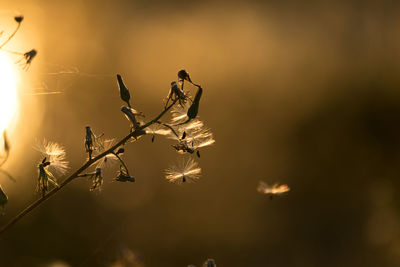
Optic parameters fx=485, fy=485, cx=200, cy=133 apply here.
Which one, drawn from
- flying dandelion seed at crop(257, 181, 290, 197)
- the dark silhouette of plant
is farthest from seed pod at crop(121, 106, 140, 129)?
flying dandelion seed at crop(257, 181, 290, 197)

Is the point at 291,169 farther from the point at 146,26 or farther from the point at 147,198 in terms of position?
the point at 146,26

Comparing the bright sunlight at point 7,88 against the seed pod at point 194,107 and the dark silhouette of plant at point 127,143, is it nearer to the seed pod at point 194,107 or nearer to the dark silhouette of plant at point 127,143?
the dark silhouette of plant at point 127,143

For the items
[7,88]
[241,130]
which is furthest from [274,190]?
[241,130]

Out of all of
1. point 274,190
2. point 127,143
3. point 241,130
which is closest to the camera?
point 127,143

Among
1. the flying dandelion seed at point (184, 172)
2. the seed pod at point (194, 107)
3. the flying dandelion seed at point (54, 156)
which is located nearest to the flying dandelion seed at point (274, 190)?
the flying dandelion seed at point (184, 172)

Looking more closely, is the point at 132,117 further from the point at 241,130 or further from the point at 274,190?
the point at 241,130

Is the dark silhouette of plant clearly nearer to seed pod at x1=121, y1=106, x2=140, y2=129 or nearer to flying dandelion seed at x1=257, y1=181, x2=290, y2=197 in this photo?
seed pod at x1=121, y1=106, x2=140, y2=129
